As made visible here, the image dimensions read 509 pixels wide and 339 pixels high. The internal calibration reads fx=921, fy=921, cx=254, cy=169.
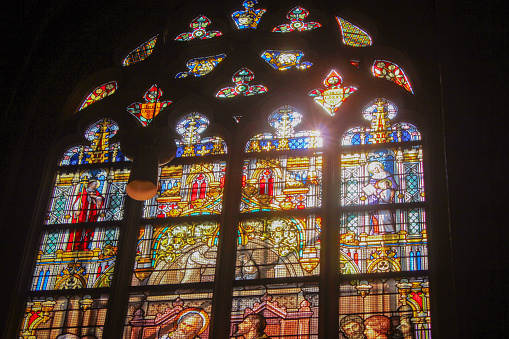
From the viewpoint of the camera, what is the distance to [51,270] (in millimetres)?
8031

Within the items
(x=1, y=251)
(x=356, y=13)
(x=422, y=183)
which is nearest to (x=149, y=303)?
(x=1, y=251)

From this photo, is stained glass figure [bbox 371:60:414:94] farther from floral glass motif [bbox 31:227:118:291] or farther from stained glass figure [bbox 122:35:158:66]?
floral glass motif [bbox 31:227:118:291]

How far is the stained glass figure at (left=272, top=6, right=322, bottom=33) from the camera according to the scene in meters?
9.45

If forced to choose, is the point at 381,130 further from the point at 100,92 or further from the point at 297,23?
the point at 100,92

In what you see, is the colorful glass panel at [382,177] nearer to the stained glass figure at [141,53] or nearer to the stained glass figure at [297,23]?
the stained glass figure at [297,23]

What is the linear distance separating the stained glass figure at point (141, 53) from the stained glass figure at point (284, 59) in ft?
4.11

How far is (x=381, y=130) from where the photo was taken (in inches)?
328

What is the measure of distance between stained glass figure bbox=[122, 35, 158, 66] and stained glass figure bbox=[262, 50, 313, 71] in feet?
4.11

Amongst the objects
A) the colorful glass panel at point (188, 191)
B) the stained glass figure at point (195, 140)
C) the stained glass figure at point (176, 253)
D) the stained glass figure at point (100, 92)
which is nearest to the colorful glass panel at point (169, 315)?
the stained glass figure at point (176, 253)

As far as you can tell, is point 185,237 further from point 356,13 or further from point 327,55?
point 356,13

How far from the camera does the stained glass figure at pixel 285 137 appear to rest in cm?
841

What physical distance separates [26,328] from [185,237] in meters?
1.54

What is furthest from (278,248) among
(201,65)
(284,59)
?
(201,65)

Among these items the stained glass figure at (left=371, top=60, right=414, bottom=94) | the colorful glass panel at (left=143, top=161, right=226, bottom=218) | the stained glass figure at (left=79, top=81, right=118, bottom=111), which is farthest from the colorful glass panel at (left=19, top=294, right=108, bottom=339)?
the stained glass figure at (left=371, top=60, right=414, bottom=94)
